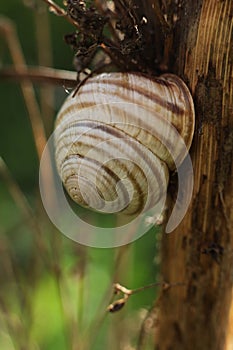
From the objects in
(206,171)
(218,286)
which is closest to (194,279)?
(218,286)

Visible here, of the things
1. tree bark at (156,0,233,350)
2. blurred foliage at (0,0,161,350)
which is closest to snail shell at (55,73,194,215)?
tree bark at (156,0,233,350)

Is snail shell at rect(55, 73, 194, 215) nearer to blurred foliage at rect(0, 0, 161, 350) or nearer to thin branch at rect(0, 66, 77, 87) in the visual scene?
thin branch at rect(0, 66, 77, 87)

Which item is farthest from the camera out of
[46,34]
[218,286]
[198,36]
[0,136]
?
[0,136]

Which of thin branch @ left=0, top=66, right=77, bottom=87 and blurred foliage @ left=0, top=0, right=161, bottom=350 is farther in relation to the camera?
blurred foliage @ left=0, top=0, right=161, bottom=350

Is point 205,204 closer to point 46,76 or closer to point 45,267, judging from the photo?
point 46,76

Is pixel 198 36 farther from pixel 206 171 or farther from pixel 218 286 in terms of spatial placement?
pixel 218 286

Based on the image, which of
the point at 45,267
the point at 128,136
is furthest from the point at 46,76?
the point at 45,267
